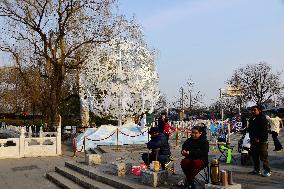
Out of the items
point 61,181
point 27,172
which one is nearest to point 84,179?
point 61,181

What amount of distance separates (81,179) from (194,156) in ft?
15.0

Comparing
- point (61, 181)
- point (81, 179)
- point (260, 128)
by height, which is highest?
point (260, 128)

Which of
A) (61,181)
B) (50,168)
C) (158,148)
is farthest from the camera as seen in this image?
(50,168)

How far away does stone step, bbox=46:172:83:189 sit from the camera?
11.1 metres

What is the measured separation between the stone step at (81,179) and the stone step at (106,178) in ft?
0.41

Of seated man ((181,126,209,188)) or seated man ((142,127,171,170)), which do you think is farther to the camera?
seated man ((142,127,171,170))

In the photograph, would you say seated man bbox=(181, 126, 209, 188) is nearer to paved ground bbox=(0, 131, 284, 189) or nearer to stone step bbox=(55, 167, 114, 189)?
paved ground bbox=(0, 131, 284, 189)

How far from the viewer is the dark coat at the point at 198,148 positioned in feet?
24.5

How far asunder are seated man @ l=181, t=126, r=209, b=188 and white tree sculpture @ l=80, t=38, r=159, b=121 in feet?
53.6

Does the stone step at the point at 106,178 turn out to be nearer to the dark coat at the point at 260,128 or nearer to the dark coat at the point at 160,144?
the dark coat at the point at 160,144

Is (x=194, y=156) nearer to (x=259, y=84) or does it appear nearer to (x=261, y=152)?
(x=261, y=152)

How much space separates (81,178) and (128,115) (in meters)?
14.5

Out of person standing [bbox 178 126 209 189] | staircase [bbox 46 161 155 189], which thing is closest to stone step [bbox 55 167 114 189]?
staircase [bbox 46 161 155 189]

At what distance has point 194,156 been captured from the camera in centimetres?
748
